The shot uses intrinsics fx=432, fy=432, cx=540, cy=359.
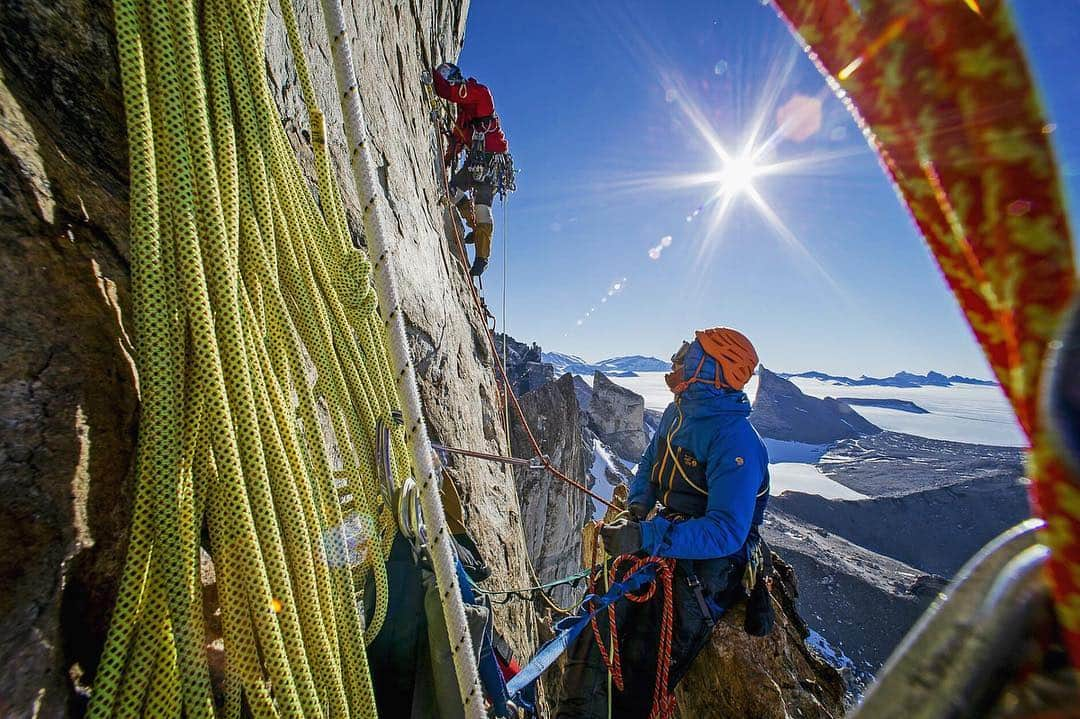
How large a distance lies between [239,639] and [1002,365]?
1321 mm

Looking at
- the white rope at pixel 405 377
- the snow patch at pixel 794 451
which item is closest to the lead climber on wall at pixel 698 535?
the white rope at pixel 405 377

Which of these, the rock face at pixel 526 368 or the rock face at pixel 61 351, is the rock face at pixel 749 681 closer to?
the rock face at pixel 61 351

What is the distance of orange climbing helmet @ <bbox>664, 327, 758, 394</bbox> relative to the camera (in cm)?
291

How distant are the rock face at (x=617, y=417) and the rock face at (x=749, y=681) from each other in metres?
31.2

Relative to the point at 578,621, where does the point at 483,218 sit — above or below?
above

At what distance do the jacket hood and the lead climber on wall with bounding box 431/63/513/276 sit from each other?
16.6ft

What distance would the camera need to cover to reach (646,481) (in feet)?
11.6

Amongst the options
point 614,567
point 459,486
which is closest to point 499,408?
point 459,486

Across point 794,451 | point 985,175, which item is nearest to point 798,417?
point 794,451

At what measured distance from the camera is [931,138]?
0.43 meters

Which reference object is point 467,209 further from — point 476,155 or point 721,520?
point 721,520

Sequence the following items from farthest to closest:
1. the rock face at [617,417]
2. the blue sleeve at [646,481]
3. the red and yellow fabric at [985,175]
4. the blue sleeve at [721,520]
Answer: the rock face at [617,417], the blue sleeve at [646,481], the blue sleeve at [721,520], the red and yellow fabric at [985,175]

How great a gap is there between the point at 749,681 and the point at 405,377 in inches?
124

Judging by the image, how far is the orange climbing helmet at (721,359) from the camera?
9.53 feet
